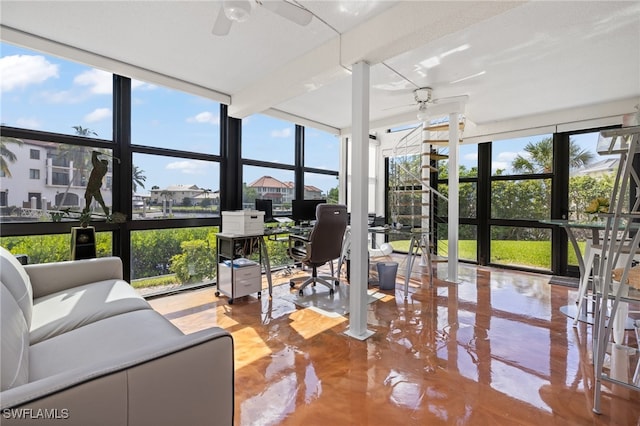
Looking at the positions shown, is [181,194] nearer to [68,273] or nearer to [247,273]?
[247,273]

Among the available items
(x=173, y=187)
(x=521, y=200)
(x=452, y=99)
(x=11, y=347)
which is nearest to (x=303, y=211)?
(x=173, y=187)

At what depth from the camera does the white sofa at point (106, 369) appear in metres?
0.84

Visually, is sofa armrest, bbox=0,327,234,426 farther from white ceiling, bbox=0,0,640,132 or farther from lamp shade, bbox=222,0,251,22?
white ceiling, bbox=0,0,640,132

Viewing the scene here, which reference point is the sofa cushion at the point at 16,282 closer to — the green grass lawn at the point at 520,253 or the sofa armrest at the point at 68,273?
the sofa armrest at the point at 68,273

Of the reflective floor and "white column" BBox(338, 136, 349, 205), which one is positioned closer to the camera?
the reflective floor

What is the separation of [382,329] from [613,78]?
3.94 metres

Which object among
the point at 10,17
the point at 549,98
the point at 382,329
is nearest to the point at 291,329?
the point at 382,329

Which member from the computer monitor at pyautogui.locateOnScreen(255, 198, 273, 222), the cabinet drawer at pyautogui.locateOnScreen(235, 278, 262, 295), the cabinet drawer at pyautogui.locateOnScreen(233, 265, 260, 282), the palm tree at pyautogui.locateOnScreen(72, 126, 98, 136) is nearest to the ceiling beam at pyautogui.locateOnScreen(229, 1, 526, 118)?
the computer monitor at pyautogui.locateOnScreen(255, 198, 273, 222)

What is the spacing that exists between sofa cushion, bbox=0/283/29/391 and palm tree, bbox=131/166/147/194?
7.87 ft

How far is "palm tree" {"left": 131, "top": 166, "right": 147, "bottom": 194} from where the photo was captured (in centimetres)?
360

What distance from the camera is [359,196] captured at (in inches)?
107

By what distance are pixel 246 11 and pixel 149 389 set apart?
1940mm

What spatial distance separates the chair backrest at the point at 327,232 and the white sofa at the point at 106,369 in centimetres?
209

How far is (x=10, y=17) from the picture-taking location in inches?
95.3
